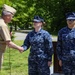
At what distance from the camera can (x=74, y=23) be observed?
5.54 meters

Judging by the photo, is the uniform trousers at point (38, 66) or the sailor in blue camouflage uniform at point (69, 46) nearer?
the sailor in blue camouflage uniform at point (69, 46)

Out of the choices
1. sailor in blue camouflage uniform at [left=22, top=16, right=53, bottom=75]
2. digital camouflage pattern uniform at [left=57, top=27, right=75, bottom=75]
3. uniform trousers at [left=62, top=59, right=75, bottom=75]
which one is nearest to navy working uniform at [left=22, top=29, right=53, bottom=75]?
sailor in blue camouflage uniform at [left=22, top=16, right=53, bottom=75]

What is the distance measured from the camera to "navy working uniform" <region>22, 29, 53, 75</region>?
5832 mm

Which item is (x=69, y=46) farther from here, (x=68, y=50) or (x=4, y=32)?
(x=4, y=32)

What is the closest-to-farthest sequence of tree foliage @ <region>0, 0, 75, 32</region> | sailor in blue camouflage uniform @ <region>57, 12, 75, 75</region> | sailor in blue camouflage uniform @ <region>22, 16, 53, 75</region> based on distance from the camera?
sailor in blue camouflage uniform @ <region>57, 12, 75, 75</region> → sailor in blue camouflage uniform @ <region>22, 16, 53, 75</region> → tree foliage @ <region>0, 0, 75, 32</region>

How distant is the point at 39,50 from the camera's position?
19.2 feet

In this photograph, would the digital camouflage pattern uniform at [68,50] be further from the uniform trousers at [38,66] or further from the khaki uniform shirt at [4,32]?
the khaki uniform shirt at [4,32]

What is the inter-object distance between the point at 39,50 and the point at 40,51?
0.03 metres

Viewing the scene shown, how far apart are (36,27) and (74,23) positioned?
0.75 metres

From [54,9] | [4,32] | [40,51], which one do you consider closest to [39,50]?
[40,51]

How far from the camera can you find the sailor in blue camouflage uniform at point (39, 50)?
582 cm

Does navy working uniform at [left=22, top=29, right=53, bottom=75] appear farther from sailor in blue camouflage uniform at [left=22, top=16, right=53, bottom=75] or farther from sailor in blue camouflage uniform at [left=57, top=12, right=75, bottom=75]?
sailor in blue camouflage uniform at [left=57, top=12, right=75, bottom=75]

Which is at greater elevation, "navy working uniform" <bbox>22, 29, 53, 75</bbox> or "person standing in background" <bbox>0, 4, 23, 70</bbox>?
"person standing in background" <bbox>0, 4, 23, 70</bbox>

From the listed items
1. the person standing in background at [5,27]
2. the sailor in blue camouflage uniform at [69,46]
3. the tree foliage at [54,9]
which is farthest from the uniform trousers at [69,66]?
the tree foliage at [54,9]
